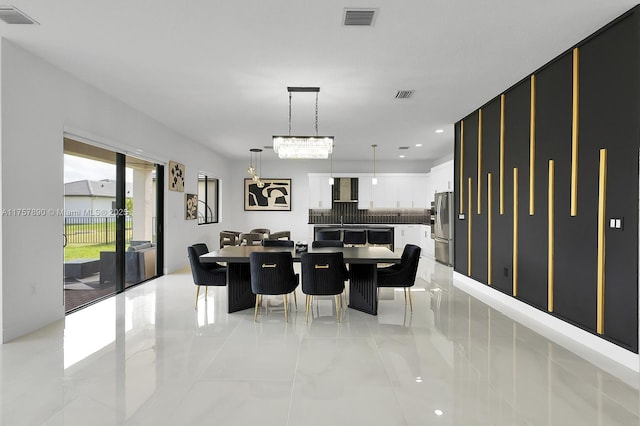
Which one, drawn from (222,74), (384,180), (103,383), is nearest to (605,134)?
(222,74)

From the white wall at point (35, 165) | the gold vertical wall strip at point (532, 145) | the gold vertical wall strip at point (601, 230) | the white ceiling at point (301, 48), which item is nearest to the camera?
the white ceiling at point (301, 48)

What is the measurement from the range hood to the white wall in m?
7.07

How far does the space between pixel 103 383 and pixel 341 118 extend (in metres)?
5.13

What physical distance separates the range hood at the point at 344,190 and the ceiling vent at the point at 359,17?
8364 millimetres

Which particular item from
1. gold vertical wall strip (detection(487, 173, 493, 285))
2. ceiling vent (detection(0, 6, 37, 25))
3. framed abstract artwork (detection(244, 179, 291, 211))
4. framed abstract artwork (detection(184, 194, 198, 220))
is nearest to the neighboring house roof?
ceiling vent (detection(0, 6, 37, 25))

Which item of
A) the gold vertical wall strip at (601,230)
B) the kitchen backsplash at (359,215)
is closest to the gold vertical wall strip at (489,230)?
the gold vertical wall strip at (601,230)

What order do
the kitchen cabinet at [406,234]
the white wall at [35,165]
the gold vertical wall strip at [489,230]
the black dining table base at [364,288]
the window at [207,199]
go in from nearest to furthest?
the white wall at [35,165] < the black dining table base at [364,288] < the gold vertical wall strip at [489,230] < the window at [207,199] < the kitchen cabinet at [406,234]

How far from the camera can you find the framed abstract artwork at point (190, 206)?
27.5 ft

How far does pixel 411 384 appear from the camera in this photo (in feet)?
9.35

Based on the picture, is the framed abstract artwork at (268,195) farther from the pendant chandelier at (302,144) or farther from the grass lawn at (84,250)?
the pendant chandelier at (302,144)

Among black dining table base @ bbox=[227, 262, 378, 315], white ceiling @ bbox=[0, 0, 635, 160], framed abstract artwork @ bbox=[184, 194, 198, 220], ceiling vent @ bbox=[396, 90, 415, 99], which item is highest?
white ceiling @ bbox=[0, 0, 635, 160]

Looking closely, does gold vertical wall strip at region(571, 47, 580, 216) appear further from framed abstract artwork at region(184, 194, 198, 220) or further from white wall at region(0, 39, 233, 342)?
framed abstract artwork at region(184, 194, 198, 220)

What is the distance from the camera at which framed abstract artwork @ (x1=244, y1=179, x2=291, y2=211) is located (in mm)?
11906

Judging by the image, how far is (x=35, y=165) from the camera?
13.5ft
